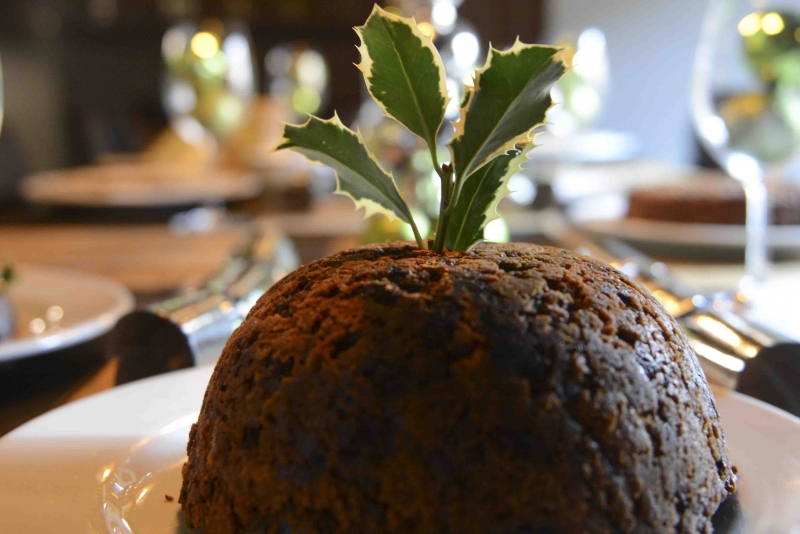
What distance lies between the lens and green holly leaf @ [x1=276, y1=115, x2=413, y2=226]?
2.65ft

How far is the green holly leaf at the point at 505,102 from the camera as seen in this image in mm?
745

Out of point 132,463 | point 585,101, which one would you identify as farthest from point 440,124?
point 585,101

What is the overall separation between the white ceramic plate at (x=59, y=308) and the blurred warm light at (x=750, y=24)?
66.6 inches

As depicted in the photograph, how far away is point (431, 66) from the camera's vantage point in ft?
2.61

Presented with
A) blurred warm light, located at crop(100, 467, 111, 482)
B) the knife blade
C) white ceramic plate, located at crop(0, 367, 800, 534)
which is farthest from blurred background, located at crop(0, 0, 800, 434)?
blurred warm light, located at crop(100, 467, 111, 482)

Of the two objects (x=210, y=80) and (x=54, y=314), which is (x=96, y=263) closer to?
(x=54, y=314)

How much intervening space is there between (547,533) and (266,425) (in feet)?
0.89

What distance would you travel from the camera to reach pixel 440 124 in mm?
813

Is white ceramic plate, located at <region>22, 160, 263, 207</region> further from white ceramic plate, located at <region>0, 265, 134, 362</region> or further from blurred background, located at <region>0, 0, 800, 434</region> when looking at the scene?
white ceramic plate, located at <region>0, 265, 134, 362</region>

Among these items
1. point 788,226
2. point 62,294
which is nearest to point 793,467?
point 62,294

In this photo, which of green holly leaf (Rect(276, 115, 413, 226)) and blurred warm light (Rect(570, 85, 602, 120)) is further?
blurred warm light (Rect(570, 85, 602, 120))

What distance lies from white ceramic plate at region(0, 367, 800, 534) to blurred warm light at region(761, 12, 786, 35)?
4.48 ft

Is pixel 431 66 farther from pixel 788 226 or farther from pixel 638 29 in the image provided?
pixel 638 29

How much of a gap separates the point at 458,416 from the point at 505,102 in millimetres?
318
